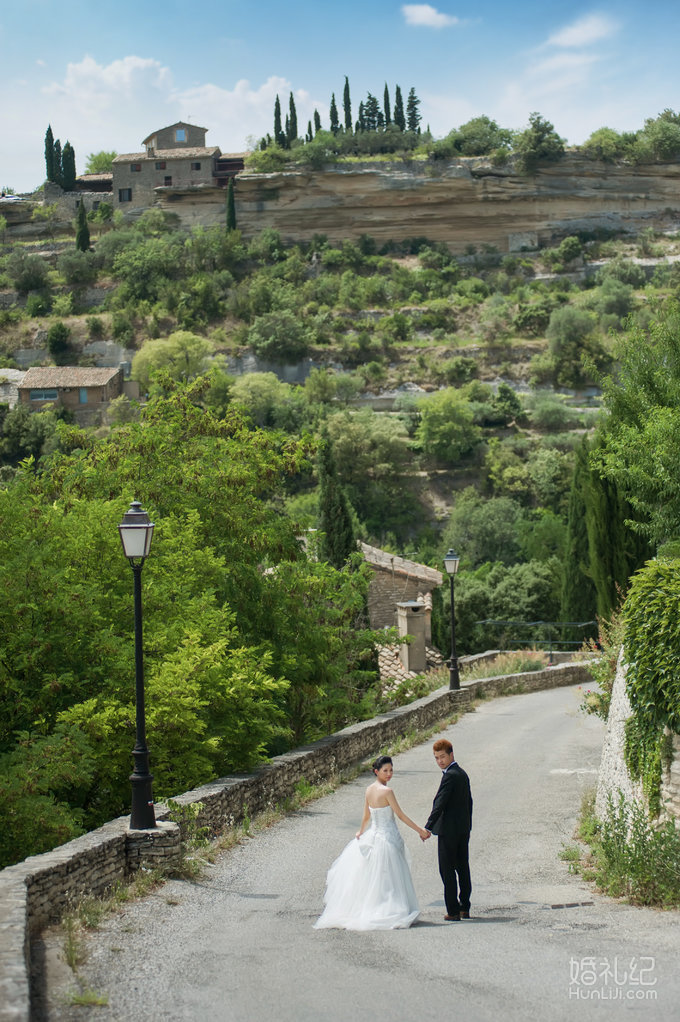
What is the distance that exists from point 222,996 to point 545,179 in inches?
3628

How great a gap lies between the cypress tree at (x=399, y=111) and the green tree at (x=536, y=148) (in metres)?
12.0

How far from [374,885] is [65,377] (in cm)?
6572

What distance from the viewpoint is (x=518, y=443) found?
61.0m

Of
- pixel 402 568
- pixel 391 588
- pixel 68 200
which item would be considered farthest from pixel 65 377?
pixel 391 588

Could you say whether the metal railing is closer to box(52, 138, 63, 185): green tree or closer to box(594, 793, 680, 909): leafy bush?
box(594, 793, 680, 909): leafy bush

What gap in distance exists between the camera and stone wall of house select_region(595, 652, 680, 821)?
8.17m

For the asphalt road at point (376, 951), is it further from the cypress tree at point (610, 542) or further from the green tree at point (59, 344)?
the green tree at point (59, 344)

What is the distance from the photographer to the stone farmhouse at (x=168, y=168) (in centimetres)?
9238

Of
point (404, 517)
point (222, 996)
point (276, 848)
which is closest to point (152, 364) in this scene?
point (404, 517)

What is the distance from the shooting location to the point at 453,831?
7.16 meters

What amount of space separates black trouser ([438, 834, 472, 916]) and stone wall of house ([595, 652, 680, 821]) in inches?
69.5

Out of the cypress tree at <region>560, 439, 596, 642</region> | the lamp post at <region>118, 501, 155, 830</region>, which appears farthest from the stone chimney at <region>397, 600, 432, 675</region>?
the lamp post at <region>118, 501, 155, 830</region>

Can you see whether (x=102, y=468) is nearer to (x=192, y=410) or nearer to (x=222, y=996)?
(x=192, y=410)

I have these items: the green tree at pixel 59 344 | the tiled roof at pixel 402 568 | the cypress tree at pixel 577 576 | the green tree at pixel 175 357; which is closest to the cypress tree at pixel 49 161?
the green tree at pixel 59 344
